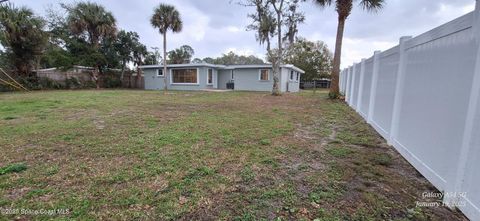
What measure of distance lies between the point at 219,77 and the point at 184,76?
3353 mm

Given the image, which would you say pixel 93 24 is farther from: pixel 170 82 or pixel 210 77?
pixel 210 77

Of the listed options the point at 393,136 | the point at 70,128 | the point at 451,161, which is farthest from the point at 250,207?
the point at 70,128

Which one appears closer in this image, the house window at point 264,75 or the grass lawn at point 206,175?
the grass lawn at point 206,175

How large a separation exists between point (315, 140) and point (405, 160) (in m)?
1.44

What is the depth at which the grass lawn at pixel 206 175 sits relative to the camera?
2.05 m

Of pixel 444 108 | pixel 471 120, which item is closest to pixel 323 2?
pixel 444 108

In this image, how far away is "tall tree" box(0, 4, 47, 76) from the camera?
1359 centimetres

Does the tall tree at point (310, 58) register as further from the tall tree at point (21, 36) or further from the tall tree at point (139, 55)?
the tall tree at point (21, 36)

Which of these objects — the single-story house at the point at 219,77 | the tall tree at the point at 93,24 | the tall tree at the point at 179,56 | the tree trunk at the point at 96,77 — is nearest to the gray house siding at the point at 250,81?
the single-story house at the point at 219,77

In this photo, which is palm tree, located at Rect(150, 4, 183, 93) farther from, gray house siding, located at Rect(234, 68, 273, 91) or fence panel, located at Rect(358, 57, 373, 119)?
fence panel, located at Rect(358, 57, 373, 119)

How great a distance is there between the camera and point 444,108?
231 centimetres

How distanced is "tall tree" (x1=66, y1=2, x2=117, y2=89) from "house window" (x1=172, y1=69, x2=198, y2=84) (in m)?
5.90

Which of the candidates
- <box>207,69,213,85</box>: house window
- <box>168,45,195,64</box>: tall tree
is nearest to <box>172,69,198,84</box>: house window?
<box>207,69,213,85</box>: house window

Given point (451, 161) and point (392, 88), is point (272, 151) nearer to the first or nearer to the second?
point (451, 161)
